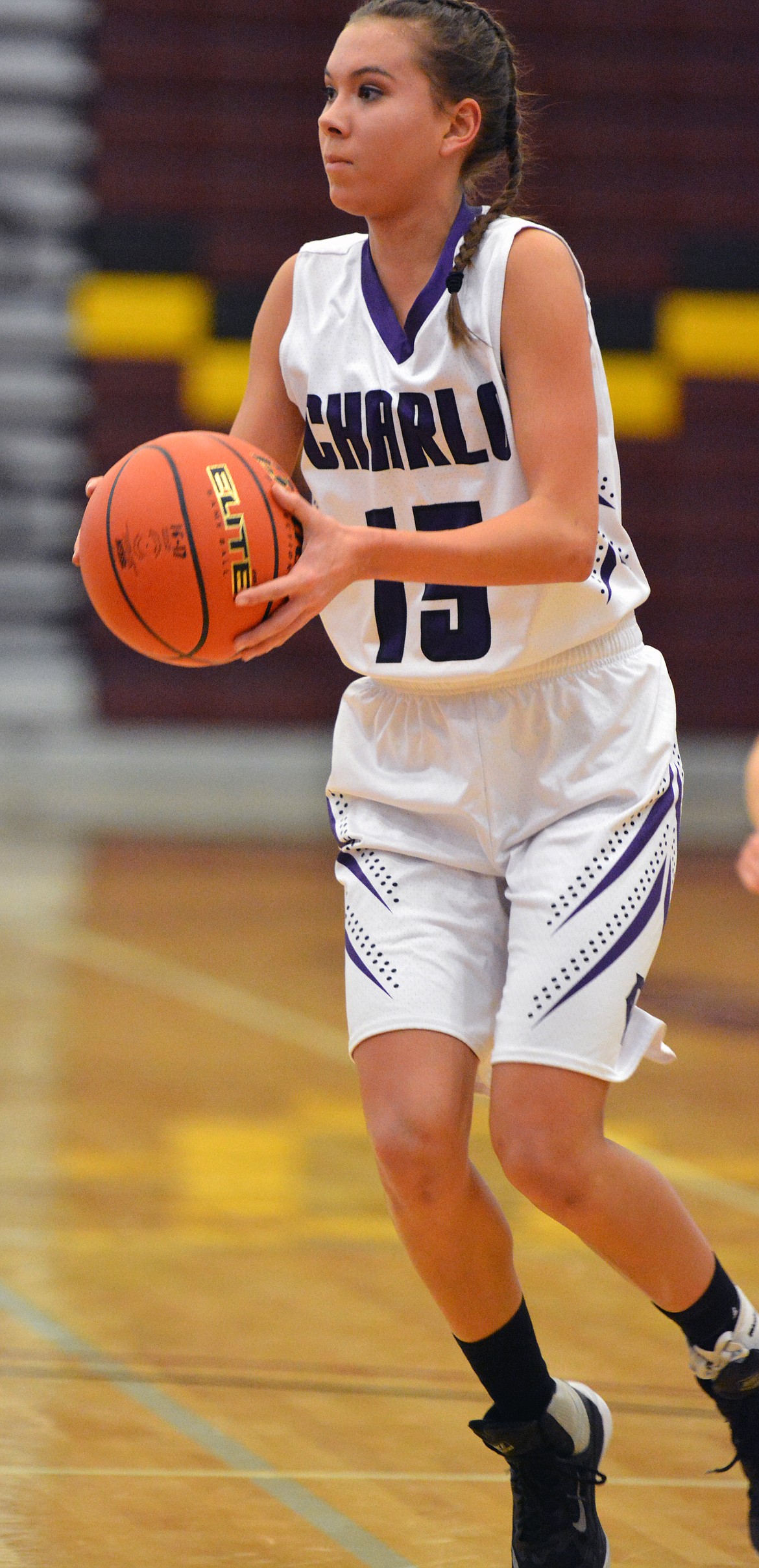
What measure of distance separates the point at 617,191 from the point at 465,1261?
9418mm

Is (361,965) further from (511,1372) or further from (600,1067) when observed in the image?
(511,1372)

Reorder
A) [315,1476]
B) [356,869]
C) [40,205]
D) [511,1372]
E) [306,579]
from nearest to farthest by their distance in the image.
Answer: [306,579] → [511,1372] → [356,869] → [315,1476] → [40,205]

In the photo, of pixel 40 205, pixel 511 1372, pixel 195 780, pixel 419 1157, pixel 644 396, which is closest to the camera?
pixel 419 1157

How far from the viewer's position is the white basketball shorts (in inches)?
87.6

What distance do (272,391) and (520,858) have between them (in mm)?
612

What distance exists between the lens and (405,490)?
2.31 meters

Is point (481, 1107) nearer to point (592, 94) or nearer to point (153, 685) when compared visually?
point (153, 685)

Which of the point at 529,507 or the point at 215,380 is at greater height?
the point at 529,507

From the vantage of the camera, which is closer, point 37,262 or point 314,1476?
point 314,1476

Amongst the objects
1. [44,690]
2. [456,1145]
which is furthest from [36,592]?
[456,1145]

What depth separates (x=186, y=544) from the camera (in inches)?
83.8

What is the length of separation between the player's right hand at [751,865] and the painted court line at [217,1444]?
83cm

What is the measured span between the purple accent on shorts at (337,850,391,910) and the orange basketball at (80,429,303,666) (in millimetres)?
312

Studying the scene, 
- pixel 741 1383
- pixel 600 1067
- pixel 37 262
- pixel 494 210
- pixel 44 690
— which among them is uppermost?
pixel 494 210
